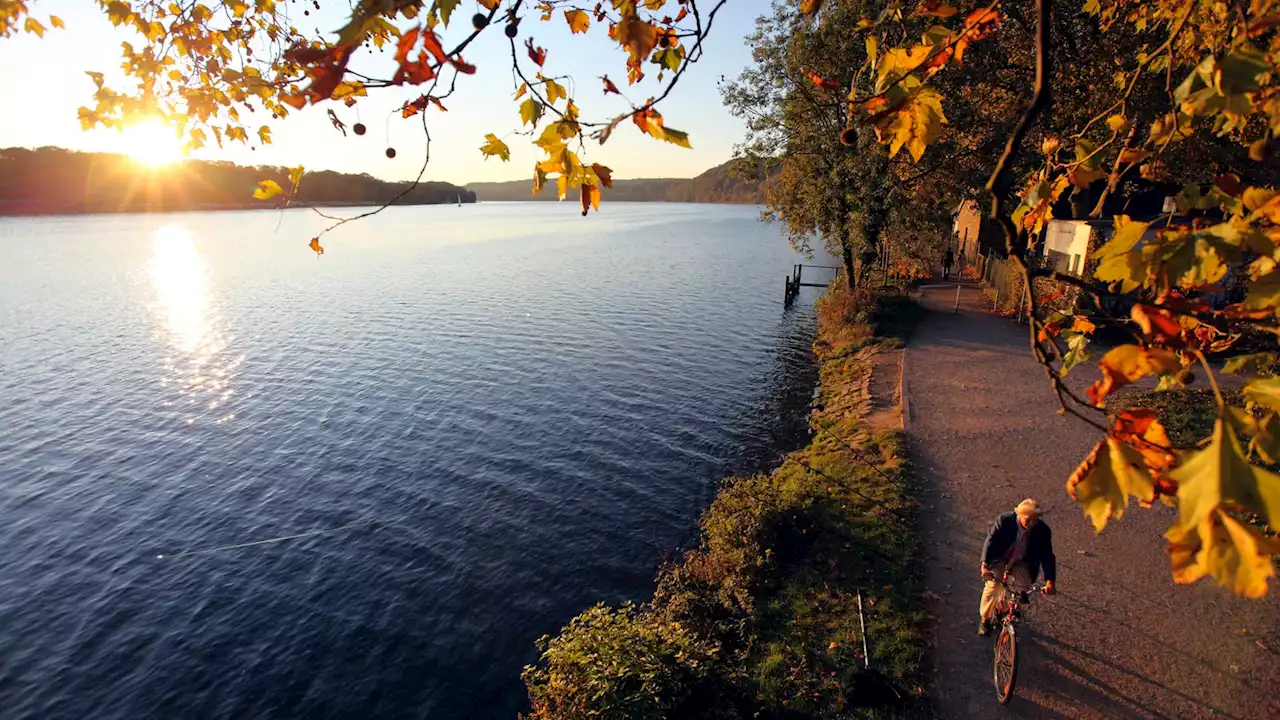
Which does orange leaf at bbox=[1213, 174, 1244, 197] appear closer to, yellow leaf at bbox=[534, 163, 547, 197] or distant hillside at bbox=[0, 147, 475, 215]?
yellow leaf at bbox=[534, 163, 547, 197]

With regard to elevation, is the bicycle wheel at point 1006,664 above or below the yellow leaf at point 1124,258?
below

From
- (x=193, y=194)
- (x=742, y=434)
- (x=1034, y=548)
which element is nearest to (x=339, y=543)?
(x=742, y=434)

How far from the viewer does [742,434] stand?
73.3 feet

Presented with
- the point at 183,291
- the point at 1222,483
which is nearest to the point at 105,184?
the point at 183,291

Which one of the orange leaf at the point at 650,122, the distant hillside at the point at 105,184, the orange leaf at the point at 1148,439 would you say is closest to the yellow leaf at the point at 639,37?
the orange leaf at the point at 650,122

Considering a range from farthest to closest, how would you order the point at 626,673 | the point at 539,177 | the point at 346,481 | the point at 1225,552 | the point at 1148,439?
1. the point at 346,481
2. the point at 626,673
3. the point at 539,177
4. the point at 1148,439
5. the point at 1225,552

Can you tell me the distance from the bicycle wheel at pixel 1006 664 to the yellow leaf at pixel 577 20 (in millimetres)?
8406

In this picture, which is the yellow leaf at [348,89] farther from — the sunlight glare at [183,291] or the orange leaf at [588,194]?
the sunlight glare at [183,291]

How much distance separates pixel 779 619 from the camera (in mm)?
10750

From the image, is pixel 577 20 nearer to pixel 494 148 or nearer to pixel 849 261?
pixel 494 148

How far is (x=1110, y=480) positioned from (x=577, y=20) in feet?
12.9

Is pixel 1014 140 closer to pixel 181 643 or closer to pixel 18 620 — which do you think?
pixel 181 643

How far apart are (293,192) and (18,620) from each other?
17162mm

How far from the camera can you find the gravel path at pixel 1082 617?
8.09 meters
